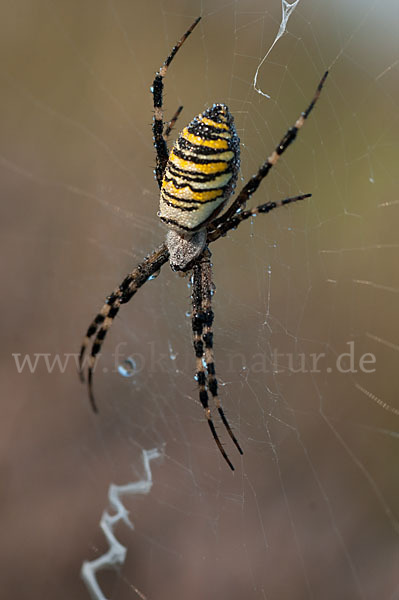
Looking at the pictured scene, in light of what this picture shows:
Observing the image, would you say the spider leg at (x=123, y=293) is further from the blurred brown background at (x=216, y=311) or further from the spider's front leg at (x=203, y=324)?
the blurred brown background at (x=216, y=311)

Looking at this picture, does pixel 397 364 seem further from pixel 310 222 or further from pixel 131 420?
pixel 131 420

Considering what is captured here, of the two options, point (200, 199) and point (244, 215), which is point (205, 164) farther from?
point (244, 215)

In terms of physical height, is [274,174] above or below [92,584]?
above

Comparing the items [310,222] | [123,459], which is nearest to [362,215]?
[310,222]

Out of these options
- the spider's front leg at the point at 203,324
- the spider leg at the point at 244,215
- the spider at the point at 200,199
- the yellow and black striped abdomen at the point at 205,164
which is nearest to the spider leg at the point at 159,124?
the spider at the point at 200,199

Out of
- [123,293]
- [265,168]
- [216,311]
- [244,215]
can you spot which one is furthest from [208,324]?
[216,311]
